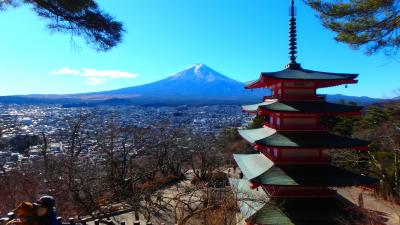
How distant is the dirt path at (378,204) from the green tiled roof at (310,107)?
206 inches

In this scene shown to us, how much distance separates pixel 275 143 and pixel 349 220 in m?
2.72

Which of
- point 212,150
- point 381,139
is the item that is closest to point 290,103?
point 381,139

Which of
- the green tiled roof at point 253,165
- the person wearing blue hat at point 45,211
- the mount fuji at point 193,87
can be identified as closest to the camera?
the person wearing blue hat at point 45,211

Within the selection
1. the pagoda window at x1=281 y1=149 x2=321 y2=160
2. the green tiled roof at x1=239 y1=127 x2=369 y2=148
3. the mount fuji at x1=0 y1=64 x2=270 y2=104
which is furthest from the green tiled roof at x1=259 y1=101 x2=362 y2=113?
the mount fuji at x1=0 y1=64 x2=270 y2=104

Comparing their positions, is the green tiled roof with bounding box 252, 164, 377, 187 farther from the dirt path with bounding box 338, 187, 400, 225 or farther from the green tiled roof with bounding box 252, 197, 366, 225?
the dirt path with bounding box 338, 187, 400, 225

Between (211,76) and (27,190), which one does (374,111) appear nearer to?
(27,190)

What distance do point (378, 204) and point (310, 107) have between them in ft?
26.5

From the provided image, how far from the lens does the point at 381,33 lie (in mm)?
8930

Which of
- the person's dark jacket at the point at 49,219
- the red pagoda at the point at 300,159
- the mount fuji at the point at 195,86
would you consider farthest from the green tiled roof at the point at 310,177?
the mount fuji at the point at 195,86

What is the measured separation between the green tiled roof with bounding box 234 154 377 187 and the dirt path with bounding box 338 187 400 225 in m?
4.49

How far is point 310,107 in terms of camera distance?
1109cm

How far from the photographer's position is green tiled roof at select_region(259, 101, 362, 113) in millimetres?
10898

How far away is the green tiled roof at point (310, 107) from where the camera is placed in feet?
35.8

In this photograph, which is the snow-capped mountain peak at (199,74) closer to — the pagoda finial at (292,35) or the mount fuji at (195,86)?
the mount fuji at (195,86)
